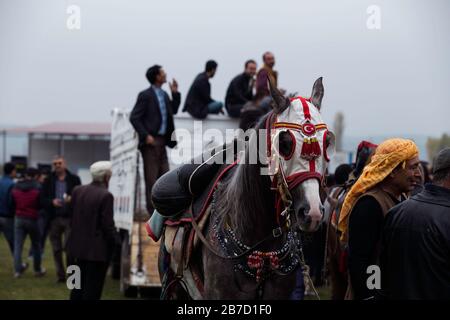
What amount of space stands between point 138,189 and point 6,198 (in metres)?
5.11

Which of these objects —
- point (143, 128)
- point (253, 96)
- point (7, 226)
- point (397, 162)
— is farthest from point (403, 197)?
point (7, 226)

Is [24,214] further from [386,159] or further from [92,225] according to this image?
[386,159]

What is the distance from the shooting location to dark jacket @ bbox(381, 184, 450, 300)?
16.8 feet

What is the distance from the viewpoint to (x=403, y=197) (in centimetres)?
630

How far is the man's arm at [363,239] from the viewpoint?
5.54m

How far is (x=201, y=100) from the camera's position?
1316cm

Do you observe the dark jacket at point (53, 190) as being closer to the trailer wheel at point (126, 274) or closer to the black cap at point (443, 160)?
the trailer wheel at point (126, 274)

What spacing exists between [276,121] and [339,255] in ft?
11.7

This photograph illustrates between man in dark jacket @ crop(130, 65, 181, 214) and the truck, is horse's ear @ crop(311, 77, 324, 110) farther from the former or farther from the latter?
the truck

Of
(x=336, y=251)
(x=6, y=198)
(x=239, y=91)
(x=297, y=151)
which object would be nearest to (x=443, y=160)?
(x=297, y=151)

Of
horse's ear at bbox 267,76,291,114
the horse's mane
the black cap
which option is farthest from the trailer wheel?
the black cap

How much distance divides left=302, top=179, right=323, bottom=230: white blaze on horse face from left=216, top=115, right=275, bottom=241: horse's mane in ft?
1.71

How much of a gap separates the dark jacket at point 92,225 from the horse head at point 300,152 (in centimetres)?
446
